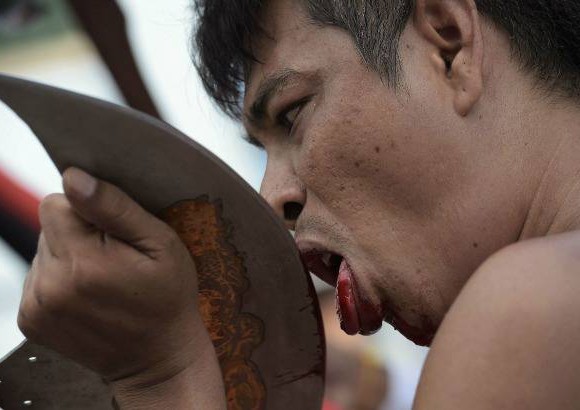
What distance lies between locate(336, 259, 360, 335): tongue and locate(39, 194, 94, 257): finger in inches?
16.6

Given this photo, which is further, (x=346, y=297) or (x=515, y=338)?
(x=346, y=297)

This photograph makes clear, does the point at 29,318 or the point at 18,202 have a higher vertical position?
the point at 29,318

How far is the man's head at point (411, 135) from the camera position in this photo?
160 centimetres

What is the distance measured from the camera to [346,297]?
1681mm

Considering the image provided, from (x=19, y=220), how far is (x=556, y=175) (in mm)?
3791

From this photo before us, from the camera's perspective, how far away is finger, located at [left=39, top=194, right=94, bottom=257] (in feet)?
4.75

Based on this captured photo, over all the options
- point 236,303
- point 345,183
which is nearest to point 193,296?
point 236,303

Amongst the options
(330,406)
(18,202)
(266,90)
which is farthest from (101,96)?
(266,90)

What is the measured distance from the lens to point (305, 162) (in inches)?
68.0

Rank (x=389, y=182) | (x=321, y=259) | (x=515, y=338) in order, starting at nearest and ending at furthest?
1. (x=515, y=338)
2. (x=389, y=182)
3. (x=321, y=259)

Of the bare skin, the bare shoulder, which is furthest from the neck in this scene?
the bare shoulder

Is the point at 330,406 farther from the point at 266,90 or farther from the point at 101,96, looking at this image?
the point at 266,90

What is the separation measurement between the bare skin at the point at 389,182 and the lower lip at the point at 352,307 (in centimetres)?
1

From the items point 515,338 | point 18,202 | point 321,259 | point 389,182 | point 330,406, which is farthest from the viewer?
point 18,202
